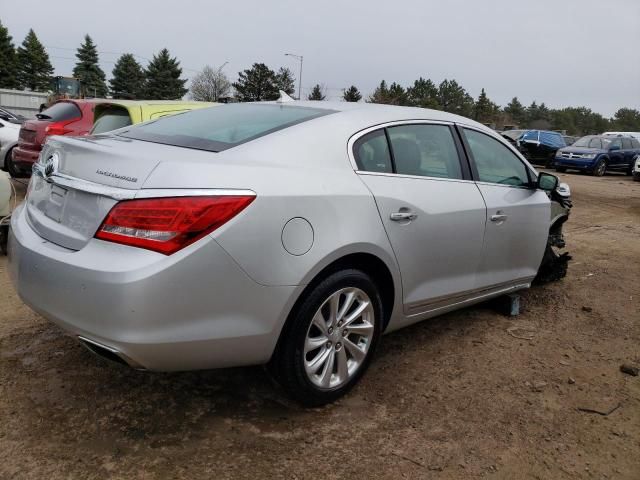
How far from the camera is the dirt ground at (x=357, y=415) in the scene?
2.38 m

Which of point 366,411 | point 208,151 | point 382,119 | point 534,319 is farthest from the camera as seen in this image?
point 534,319

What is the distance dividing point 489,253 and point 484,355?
0.66 m

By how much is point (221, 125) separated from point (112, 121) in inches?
181

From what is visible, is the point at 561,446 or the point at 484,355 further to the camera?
the point at 484,355

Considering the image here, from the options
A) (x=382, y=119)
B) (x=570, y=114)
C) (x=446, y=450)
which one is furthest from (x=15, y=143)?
(x=570, y=114)

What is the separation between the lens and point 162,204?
2182 mm

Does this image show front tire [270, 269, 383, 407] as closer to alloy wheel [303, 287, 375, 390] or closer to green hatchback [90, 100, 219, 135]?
alloy wheel [303, 287, 375, 390]

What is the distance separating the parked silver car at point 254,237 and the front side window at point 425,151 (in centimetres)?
1

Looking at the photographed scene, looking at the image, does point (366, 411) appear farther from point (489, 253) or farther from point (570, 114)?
point (570, 114)

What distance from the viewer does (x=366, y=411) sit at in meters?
2.86

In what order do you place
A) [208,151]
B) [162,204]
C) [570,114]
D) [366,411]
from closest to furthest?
[162,204] → [208,151] → [366,411] → [570,114]

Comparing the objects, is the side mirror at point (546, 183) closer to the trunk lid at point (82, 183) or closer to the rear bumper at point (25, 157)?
the trunk lid at point (82, 183)

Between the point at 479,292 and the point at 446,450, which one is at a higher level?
the point at 479,292

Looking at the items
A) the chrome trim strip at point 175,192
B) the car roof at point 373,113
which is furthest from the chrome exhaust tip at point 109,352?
the car roof at point 373,113
